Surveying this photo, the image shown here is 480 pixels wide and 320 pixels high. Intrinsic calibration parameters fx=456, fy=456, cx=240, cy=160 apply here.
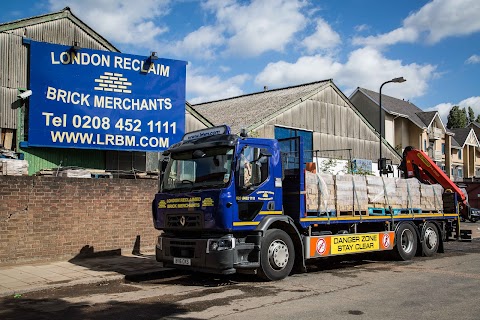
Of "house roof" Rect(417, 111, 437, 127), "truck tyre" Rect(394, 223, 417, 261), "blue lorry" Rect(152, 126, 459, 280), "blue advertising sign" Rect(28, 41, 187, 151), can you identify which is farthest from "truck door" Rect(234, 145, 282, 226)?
"house roof" Rect(417, 111, 437, 127)

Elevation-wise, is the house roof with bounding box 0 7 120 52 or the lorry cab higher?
the house roof with bounding box 0 7 120 52

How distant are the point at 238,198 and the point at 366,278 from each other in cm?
353

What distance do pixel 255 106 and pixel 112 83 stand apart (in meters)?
14.2

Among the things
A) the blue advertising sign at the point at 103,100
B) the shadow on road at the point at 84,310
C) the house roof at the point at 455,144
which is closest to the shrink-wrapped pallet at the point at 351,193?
the shadow on road at the point at 84,310

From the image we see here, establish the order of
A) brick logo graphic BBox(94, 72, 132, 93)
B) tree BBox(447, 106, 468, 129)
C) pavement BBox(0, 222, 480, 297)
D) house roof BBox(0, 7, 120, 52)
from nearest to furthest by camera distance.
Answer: pavement BBox(0, 222, 480, 297)
house roof BBox(0, 7, 120, 52)
brick logo graphic BBox(94, 72, 132, 93)
tree BBox(447, 106, 468, 129)

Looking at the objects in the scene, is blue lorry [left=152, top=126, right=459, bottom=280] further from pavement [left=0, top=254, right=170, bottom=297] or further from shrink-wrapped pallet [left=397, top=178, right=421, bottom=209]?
shrink-wrapped pallet [left=397, top=178, right=421, bottom=209]

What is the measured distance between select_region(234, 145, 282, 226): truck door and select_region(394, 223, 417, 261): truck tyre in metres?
4.88

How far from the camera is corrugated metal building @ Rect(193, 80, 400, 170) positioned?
2464 centimetres

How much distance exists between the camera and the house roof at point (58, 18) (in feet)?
44.1

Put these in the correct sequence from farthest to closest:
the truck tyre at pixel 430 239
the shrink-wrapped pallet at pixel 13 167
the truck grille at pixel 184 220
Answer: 1. the truck tyre at pixel 430 239
2. the shrink-wrapped pallet at pixel 13 167
3. the truck grille at pixel 184 220

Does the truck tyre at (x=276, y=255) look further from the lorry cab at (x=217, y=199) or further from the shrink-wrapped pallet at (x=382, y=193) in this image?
the shrink-wrapped pallet at (x=382, y=193)

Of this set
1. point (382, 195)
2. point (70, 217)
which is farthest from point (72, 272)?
point (382, 195)

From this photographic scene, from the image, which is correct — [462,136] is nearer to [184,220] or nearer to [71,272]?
[184,220]

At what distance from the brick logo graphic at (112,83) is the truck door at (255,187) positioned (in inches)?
277
